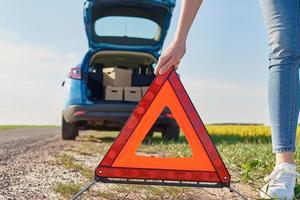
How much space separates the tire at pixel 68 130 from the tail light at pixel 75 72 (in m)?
0.83

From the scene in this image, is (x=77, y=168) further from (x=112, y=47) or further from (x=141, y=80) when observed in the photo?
(x=141, y=80)

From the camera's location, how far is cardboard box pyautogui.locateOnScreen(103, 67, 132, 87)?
9.54 metres

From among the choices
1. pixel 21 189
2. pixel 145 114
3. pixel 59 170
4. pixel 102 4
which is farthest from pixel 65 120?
pixel 145 114

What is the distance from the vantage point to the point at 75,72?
8906 millimetres

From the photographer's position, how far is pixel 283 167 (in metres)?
2.67

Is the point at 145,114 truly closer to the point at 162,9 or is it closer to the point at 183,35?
the point at 183,35

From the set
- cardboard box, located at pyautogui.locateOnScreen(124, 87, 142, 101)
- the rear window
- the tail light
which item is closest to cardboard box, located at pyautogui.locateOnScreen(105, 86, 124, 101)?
cardboard box, located at pyautogui.locateOnScreen(124, 87, 142, 101)

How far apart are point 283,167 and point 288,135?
0.52 feet

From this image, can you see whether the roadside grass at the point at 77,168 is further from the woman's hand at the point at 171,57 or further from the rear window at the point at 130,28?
the rear window at the point at 130,28

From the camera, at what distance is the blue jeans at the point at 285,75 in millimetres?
2666

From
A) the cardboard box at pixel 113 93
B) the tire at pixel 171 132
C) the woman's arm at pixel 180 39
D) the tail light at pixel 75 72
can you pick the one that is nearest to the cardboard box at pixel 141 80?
the cardboard box at pixel 113 93

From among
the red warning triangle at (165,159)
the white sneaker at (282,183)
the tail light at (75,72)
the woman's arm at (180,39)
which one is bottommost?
the tail light at (75,72)

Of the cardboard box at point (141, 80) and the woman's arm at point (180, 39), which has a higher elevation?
the woman's arm at point (180, 39)

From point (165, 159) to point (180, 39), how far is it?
58cm
